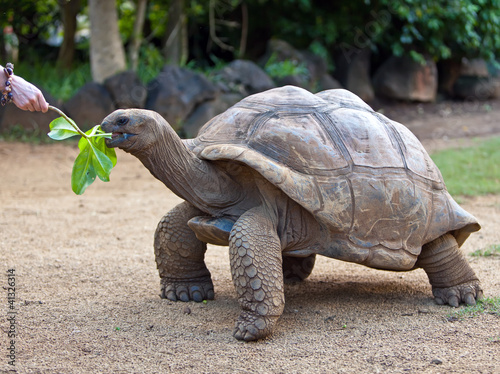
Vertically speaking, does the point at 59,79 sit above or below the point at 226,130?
below

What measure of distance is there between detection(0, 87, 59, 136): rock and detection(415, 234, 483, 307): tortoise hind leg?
617 cm

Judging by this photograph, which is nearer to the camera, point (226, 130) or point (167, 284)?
point (226, 130)

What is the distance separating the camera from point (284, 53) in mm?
10641

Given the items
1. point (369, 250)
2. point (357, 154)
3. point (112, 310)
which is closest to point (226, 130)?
point (357, 154)

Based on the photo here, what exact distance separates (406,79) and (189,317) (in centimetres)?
943

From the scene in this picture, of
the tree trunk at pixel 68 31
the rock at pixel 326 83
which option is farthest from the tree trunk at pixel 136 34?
the rock at pixel 326 83

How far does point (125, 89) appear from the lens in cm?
834

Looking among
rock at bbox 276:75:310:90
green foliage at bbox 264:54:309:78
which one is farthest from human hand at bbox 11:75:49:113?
green foliage at bbox 264:54:309:78

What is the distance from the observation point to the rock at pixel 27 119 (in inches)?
320

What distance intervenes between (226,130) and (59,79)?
22.8 ft

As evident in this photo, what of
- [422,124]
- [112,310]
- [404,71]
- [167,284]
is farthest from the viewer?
[404,71]

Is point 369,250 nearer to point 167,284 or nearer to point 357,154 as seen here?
point 357,154

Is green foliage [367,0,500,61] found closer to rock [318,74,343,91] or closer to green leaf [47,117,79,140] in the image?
rock [318,74,343,91]

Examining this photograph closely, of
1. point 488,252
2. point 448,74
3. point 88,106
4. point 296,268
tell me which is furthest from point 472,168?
point 448,74
